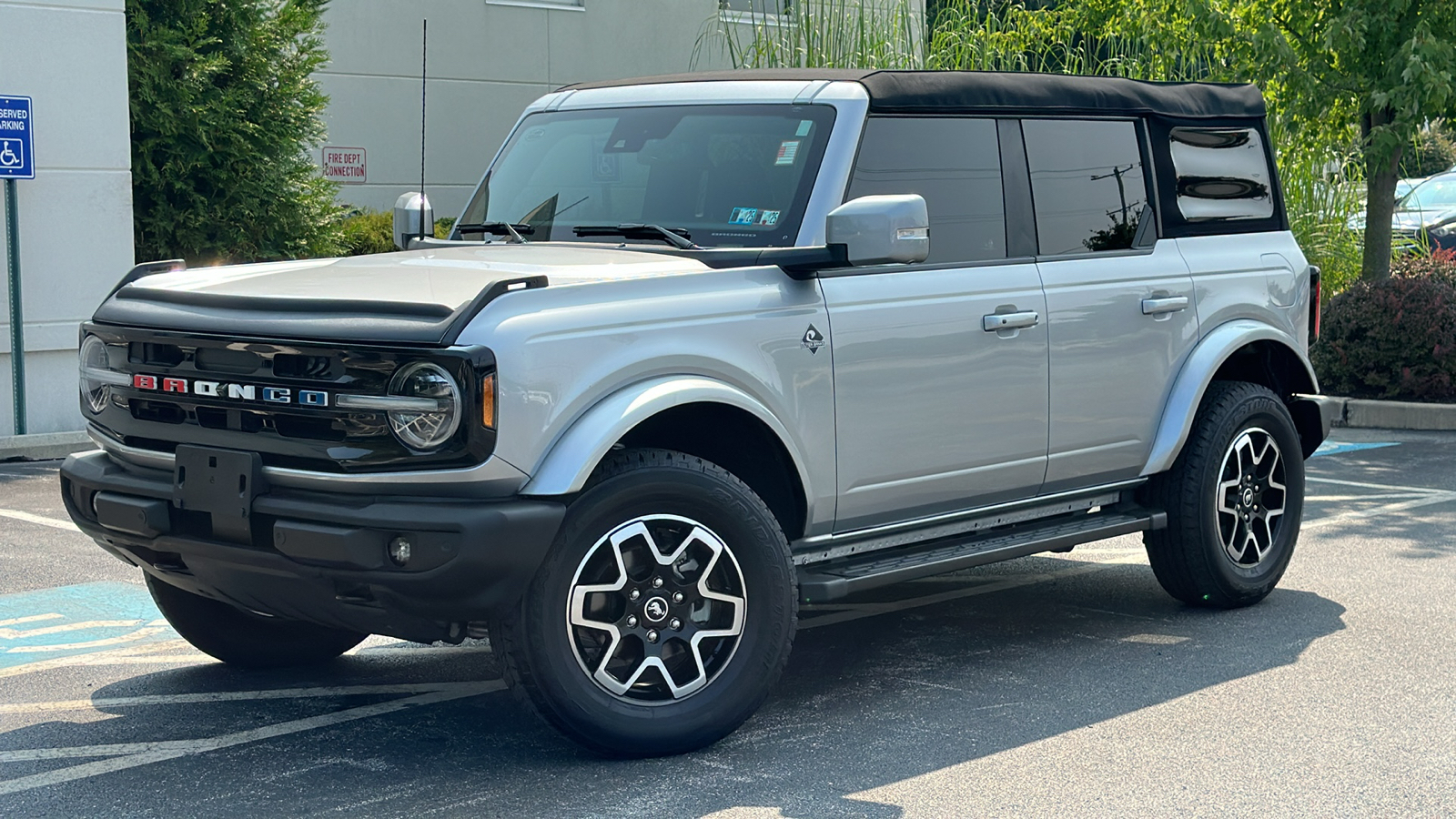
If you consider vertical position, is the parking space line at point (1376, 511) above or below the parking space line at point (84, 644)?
above

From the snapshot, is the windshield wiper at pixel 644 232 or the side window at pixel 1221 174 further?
the side window at pixel 1221 174

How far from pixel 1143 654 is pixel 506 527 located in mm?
2838

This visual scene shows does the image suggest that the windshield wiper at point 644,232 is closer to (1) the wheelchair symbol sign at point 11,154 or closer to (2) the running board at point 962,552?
(2) the running board at point 962,552

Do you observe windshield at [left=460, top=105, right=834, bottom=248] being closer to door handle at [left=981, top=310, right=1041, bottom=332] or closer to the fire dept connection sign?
door handle at [left=981, top=310, right=1041, bottom=332]

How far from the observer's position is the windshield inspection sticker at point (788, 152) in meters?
5.79

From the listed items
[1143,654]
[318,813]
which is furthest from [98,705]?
[1143,654]

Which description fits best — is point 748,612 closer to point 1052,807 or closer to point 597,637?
point 597,637

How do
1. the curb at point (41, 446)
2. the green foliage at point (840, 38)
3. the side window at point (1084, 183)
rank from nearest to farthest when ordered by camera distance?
the side window at point (1084, 183) → the curb at point (41, 446) → the green foliage at point (840, 38)

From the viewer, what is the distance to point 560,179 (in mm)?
6270

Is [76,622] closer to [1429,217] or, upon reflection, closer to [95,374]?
[95,374]

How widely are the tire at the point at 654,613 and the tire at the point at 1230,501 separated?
2.19m

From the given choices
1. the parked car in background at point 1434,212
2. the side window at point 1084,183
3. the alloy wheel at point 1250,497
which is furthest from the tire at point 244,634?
the parked car in background at point 1434,212

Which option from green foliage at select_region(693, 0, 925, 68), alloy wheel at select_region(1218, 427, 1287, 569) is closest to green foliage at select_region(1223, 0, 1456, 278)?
Result: green foliage at select_region(693, 0, 925, 68)

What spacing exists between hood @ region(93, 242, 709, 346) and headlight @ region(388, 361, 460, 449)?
0.32ft
